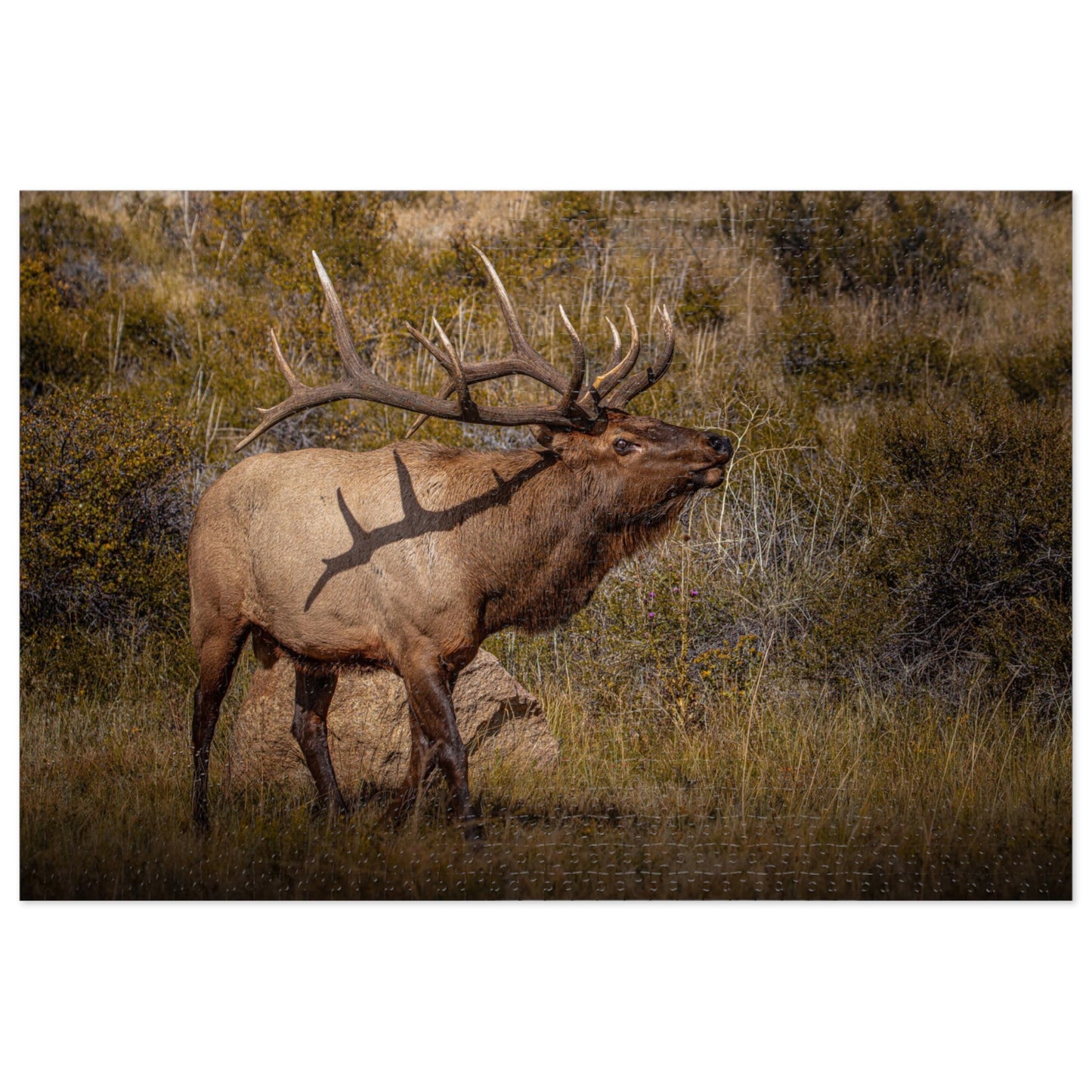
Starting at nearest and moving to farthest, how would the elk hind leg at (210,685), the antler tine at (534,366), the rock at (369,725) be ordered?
the antler tine at (534,366)
the elk hind leg at (210,685)
the rock at (369,725)

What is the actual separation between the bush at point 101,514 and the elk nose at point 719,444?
2514mm

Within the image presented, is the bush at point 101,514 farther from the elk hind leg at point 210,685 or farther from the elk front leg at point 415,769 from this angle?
the elk front leg at point 415,769

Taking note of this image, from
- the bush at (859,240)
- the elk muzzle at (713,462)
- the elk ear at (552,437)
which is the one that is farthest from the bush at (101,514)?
the bush at (859,240)

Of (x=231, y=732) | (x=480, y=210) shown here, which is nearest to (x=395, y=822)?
(x=231, y=732)

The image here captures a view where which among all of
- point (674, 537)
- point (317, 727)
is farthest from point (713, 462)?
point (317, 727)

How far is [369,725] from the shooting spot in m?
5.21

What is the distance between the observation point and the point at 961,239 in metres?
5.23

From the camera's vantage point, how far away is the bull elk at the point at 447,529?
4.68 metres

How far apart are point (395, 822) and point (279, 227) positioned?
2842 mm

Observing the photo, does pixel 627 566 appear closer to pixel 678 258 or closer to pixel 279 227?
pixel 678 258

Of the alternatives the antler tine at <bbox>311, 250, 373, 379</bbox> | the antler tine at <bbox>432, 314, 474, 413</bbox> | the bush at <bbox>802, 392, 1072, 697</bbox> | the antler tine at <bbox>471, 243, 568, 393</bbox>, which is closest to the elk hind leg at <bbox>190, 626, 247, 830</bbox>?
the antler tine at <bbox>311, 250, 373, 379</bbox>

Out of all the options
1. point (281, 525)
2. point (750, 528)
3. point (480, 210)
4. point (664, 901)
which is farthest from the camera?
point (750, 528)

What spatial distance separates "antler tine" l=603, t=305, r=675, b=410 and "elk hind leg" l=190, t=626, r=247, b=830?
1.87 m

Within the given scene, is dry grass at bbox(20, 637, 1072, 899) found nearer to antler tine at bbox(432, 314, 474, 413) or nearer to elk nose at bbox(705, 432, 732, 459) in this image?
elk nose at bbox(705, 432, 732, 459)
